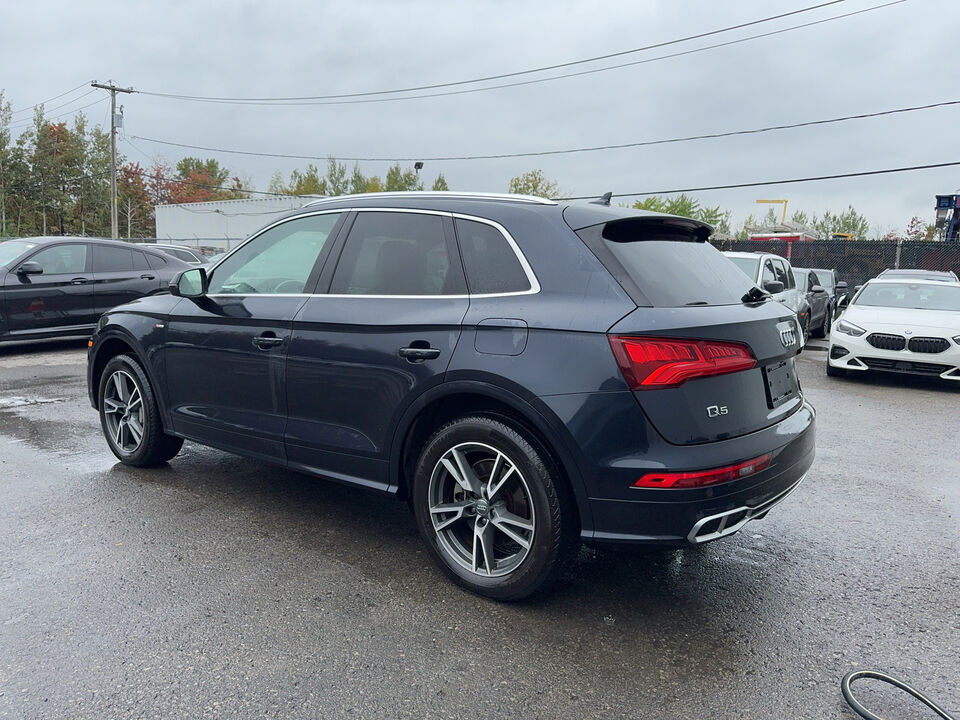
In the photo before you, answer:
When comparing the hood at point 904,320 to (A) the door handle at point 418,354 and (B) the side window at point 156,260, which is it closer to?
(A) the door handle at point 418,354

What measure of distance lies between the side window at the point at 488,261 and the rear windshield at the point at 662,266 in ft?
1.11

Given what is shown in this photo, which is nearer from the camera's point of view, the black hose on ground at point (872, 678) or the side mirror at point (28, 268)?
the black hose on ground at point (872, 678)

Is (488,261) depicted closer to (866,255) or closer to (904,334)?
(904,334)

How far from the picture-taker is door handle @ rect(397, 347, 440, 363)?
3309 mm

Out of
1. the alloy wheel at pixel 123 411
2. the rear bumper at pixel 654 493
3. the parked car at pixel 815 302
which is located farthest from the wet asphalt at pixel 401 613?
the parked car at pixel 815 302

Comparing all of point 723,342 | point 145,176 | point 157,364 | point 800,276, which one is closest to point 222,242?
point 145,176

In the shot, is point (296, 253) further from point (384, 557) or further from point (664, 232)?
point (664, 232)

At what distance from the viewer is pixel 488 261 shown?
3344 mm

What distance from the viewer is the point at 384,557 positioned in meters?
3.71

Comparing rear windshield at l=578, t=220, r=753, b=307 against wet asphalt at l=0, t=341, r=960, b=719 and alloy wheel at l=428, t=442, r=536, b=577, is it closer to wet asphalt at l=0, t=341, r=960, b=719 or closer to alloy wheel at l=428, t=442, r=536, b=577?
alloy wheel at l=428, t=442, r=536, b=577

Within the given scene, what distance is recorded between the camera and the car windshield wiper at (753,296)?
3462mm

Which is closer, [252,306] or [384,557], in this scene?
[384,557]

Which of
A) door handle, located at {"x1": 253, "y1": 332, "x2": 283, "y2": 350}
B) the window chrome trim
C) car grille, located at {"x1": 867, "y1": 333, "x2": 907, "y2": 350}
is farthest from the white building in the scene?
door handle, located at {"x1": 253, "y1": 332, "x2": 283, "y2": 350}

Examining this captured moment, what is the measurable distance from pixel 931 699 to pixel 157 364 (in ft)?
14.7
